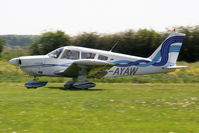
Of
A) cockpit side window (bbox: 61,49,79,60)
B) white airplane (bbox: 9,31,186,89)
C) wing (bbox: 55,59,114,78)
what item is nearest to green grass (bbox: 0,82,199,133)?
wing (bbox: 55,59,114,78)

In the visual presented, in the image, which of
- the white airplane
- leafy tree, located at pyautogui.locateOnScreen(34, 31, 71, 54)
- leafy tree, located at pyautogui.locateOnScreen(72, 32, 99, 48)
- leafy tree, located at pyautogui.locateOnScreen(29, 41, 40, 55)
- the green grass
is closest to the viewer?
the green grass

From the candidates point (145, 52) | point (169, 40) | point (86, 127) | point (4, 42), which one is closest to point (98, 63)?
point (169, 40)

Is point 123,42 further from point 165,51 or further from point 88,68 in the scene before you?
point 88,68

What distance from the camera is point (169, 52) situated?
14156mm

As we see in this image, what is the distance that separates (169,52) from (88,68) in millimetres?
4449

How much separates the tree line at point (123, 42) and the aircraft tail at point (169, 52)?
15868mm

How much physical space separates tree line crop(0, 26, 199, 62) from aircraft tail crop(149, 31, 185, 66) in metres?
15.9

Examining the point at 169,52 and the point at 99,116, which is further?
the point at 169,52

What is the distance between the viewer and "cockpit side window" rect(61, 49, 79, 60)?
1288cm

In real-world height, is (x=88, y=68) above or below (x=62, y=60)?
below

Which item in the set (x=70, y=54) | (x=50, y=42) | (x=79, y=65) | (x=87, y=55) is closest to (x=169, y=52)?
(x=87, y=55)

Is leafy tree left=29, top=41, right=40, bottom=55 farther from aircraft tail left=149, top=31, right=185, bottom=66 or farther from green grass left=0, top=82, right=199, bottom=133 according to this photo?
green grass left=0, top=82, right=199, bottom=133

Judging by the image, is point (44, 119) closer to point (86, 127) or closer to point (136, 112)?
point (86, 127)

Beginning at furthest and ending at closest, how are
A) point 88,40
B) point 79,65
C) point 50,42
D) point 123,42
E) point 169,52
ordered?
1. point 88,40
2. point 123,42
3. point 50,42
4. point 169,52
5. point 79,65
